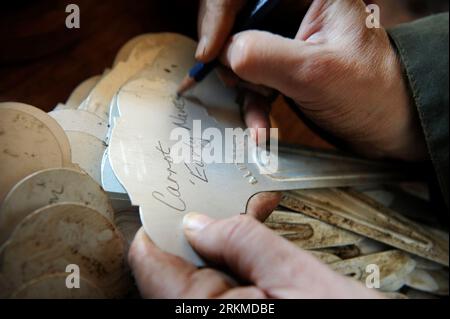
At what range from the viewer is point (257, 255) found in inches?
18.4

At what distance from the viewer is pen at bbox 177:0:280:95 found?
667 mm

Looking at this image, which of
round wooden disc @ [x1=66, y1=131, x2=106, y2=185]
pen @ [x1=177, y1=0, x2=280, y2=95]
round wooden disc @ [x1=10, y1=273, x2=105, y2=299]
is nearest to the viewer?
round wooden disc @ [x1=10, y1=273, x2=105, y2=299]

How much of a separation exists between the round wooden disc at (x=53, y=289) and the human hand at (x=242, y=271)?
50 mm

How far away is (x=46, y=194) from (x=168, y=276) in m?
0.15

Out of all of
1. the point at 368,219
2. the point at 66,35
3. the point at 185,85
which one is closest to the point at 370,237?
the point at 368,219

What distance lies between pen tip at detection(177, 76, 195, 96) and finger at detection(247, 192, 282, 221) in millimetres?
207

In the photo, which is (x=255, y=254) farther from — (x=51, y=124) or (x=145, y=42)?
(x=145, y=42)

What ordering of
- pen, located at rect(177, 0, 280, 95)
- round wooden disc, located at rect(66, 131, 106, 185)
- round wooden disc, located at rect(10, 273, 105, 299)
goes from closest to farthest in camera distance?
round wooden disc, located at rect(10, 273, 105, 299) < round wooden disc, located at rect(66, 131, 106, 185) < pen, located at rect(177, 0, 280, 95)

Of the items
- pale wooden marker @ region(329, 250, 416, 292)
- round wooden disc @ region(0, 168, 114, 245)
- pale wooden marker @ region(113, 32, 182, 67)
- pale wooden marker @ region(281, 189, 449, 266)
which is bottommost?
pale wooden marker @ region(329, 250, 416, 292)

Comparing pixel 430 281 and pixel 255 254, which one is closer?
pixel 255 254

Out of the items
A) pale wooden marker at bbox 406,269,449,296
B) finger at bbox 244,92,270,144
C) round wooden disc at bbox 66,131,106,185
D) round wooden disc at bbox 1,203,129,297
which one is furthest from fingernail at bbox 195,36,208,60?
pale wooden marker at bbox 406,269,449,296

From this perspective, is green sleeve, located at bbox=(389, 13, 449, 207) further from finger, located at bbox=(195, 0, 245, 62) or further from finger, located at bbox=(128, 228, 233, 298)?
finger, located at bbox=(128, 228, 233, 298)
